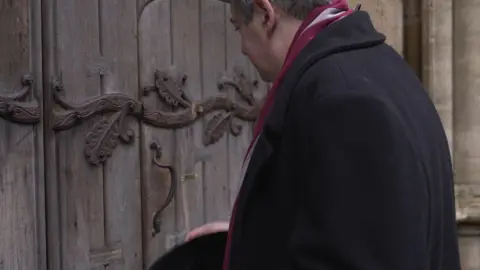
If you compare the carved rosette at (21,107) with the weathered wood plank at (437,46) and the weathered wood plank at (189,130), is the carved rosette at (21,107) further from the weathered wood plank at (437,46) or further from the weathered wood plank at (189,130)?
the weathered wood plank at (437,46)

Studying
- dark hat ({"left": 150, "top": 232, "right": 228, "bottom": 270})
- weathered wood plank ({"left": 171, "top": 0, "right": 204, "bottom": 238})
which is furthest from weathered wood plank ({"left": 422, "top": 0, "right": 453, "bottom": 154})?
dark hat ({"left": 150, "top": 232, "right": 228, "bottom": 270})

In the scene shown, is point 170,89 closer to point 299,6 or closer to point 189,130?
point 189,130

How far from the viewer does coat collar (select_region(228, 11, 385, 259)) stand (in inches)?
38.7

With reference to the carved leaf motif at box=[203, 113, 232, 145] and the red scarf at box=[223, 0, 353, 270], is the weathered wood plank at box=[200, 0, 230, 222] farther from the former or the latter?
the red scarf at box=[223, 0, 353, 270]

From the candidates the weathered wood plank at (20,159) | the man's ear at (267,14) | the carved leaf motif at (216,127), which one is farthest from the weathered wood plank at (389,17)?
the man's ear at (267,14)

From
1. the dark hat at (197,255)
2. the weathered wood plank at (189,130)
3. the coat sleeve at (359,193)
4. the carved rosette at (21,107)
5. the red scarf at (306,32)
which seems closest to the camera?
the coat sleeve at (359,193)

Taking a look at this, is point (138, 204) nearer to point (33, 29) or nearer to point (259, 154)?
point (33, 29)

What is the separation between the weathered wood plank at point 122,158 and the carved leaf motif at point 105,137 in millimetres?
28

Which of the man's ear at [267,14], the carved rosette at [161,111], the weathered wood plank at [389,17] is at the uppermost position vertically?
the weathered wood plank at [389,17]

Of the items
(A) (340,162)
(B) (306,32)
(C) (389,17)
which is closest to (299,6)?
(B) (306,32)

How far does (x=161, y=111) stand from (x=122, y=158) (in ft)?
0.57

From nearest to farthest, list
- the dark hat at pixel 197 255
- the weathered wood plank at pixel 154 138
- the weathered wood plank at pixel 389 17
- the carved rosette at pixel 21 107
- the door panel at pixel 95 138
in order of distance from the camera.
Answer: the dark hat at pixel 197 255, the carved rosette at pixel 21 107, the door panel at pixel 95 138, the weathered wood plank at pixel 154 138, the weathered wood plank at pixel 389 17

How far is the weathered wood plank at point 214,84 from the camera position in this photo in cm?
220

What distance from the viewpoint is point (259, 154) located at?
3.25 ft
